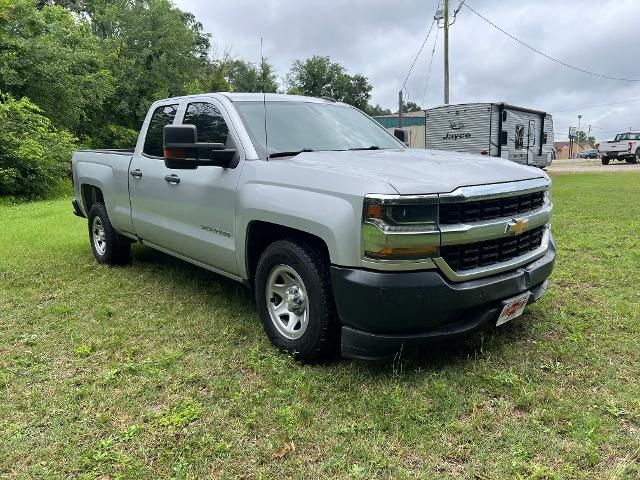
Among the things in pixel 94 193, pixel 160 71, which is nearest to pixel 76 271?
pixel 94 193

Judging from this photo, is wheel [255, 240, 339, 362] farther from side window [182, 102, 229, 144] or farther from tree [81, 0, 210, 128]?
tree [81, 0, 210, 128]

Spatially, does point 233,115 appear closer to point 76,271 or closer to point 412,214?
point 412,214

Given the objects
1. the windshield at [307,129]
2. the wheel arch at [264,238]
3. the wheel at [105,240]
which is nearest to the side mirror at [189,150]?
the windshield at [307,129]

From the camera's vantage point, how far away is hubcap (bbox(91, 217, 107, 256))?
20.6 feet

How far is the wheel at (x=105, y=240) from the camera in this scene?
6.03 meters

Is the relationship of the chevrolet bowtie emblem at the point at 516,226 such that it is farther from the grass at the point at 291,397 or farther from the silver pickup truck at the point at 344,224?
the grass at the point at 291,397

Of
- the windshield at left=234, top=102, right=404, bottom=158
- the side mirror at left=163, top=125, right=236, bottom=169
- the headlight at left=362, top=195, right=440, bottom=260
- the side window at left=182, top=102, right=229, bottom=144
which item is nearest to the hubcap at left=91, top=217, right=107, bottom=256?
the side window at left=182, top=102, right=229, bottom=144

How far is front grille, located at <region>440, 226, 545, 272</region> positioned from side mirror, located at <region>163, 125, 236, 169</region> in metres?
1.78

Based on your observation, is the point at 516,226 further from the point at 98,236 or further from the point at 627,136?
the point at 627,136

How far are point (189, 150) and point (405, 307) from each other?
1.90 meters

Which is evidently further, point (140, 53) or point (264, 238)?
point (140, 53)

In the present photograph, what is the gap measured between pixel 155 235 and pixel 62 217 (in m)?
6.61

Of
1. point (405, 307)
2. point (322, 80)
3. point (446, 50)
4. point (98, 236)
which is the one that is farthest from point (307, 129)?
point (322, 80)

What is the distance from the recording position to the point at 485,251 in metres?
3.21
